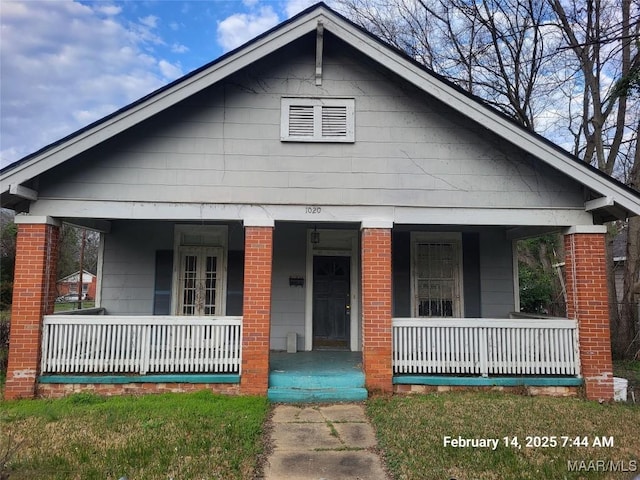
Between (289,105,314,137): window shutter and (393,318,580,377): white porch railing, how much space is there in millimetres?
3503

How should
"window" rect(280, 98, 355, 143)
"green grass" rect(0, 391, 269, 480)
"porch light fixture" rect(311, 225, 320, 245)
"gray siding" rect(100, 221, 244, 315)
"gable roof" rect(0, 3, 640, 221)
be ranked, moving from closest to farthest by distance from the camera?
"green grass" rect(0, 391, 269, 480), "gable roof" rect(0, 3, 640, 221), "window" rect(280, 98, 355, 143), "gray siding" rect(100, 221, 244, 315), "porch light fixture" rect(311, 225, 320, 245)

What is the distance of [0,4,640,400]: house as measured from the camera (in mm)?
6703

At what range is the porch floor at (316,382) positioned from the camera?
6625 millimetres

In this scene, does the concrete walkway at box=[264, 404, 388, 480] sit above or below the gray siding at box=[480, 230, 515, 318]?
below

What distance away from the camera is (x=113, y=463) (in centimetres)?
431

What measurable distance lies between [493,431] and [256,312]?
3.74 m

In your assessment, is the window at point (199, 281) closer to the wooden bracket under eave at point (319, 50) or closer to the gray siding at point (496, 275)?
the wooden bracket under eave at point (319, 50)

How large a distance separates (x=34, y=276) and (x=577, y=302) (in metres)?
8.77

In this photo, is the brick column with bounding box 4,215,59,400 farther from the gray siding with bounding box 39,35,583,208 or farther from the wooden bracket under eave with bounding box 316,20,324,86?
the wooden bracket under eave with bounding box 316,20,324,86

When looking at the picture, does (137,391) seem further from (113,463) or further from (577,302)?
(577,302)

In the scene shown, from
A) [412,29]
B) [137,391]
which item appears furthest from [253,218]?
[412,29]

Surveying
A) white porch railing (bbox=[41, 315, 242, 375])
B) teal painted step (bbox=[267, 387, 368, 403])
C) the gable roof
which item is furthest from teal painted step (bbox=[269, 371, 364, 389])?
the gable roof

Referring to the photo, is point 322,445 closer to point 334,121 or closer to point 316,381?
point 316,381

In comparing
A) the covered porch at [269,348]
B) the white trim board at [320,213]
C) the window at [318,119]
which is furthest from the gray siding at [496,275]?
the window at [318,119]
